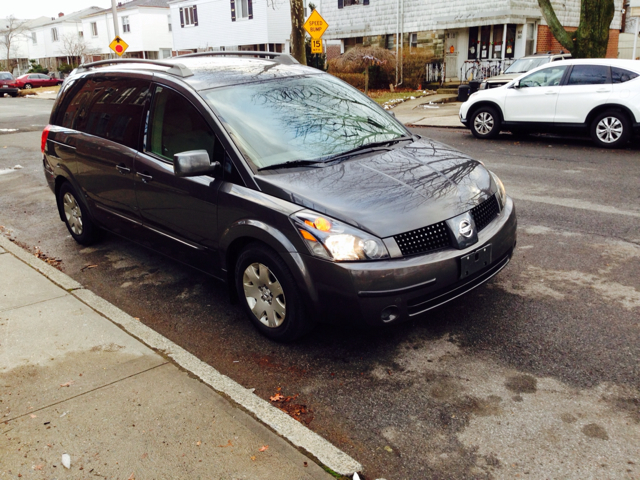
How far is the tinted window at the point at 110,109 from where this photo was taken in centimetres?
509

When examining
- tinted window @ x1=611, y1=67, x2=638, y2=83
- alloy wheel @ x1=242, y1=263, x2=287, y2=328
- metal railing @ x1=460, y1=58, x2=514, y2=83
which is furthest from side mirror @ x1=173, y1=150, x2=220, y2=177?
metal railing @ x1=460, y1=58, x2=514, y2=83

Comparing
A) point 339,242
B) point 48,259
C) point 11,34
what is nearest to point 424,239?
point 339,242

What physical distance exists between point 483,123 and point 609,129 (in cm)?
277

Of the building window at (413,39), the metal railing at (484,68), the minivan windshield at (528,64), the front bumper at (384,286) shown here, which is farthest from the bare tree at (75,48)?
the front bumper at (384,286)

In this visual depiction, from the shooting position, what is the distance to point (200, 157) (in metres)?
4.09

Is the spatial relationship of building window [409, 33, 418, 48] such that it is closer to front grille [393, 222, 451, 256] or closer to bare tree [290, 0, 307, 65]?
bare tree [290, 0, 307, 65]

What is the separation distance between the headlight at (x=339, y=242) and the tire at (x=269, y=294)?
0.31m

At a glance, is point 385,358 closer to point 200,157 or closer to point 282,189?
point 282,189

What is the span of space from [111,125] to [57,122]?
1.43 m

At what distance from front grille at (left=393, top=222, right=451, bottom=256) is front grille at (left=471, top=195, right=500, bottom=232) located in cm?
35

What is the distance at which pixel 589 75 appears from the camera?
11.5 meters

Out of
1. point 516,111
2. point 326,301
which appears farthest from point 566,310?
point 516,111

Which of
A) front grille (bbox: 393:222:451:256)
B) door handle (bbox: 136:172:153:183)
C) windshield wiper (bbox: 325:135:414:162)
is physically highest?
windshield wiper (bbox: 325:135:414:162)

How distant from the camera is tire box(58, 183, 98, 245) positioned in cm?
636
